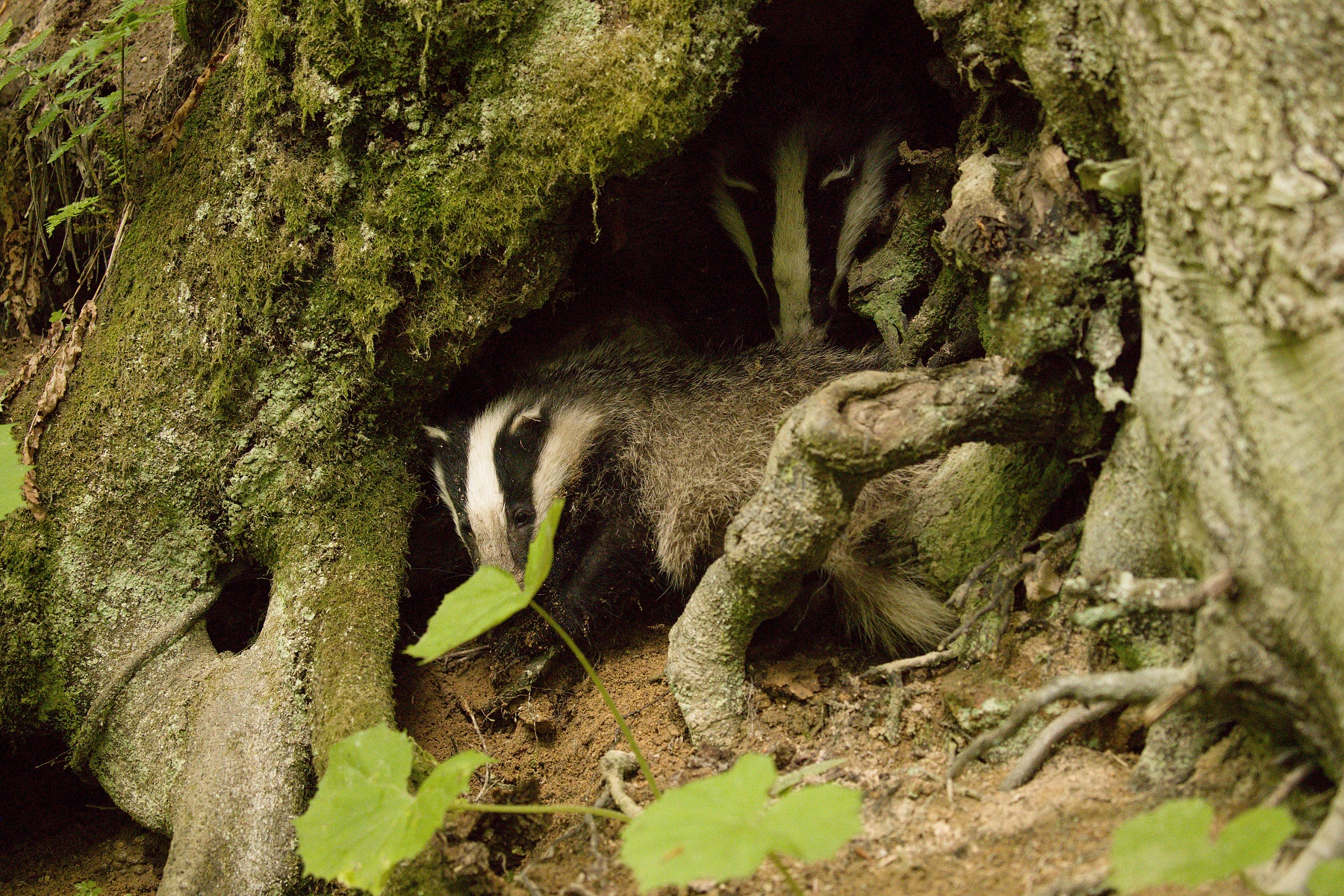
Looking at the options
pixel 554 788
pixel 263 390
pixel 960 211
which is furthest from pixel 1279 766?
pixel 263 390

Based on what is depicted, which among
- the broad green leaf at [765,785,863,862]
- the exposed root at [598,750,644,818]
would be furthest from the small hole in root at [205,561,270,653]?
the broad green leaf at [765,785,863,862]

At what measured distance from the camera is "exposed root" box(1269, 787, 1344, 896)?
3.87 feet

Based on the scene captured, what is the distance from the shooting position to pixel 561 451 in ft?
11.0

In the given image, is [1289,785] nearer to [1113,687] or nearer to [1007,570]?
[1113,687]

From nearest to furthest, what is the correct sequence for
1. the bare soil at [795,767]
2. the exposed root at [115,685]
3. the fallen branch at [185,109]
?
the bare soil at [795,767] < the exposed root at [115,685] < the fallen branch at [185,109]

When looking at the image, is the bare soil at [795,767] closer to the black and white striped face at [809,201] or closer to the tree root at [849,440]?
the tree root at [849,440]

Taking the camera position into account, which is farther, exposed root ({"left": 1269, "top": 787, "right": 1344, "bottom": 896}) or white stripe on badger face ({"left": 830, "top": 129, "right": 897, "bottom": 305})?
white stripe on badger face ({"left": 830, "top": 129, "right": 897, "bottom": 305})

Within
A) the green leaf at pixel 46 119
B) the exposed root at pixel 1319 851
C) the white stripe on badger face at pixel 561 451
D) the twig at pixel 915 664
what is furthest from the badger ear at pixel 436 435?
the exposed root at pixel 1319 851

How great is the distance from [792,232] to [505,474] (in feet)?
4.43

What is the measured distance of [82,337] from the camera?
292 cm

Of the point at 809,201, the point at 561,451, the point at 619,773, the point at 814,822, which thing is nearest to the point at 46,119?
the point at 561,451

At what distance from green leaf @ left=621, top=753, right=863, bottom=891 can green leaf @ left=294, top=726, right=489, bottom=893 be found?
17.6 inches

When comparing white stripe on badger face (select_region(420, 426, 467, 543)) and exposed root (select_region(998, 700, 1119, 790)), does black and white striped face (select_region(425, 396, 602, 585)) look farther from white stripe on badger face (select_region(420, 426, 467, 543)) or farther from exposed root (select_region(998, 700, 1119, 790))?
exposed root (select_region(998, 700, 1119, 790))

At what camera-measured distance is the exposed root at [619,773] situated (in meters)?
2.18
